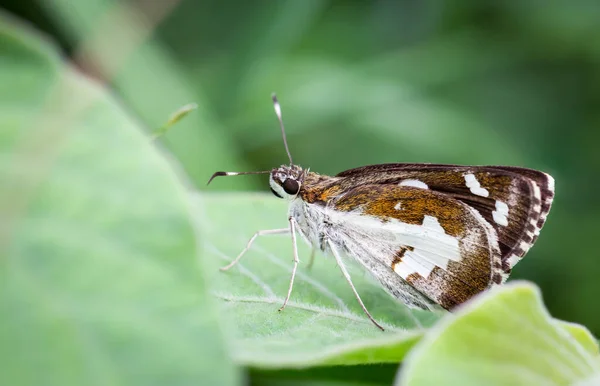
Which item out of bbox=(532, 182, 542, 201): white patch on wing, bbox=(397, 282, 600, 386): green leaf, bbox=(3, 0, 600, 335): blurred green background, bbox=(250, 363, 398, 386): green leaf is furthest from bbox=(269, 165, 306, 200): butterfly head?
bbox=(397, 282, 600, 386): green leaf

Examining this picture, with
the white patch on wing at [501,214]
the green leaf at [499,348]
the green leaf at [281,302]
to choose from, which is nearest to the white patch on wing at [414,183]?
the white patch on wing at [501,214]

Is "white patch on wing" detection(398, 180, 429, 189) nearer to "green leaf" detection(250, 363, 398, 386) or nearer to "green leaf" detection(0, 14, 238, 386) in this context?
"green leaf" detection(250, 363, 398, 386)

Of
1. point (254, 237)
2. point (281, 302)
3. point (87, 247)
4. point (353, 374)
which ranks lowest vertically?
point (353, 374)

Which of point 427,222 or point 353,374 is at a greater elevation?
point 353,374

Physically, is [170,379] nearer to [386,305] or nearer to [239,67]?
[386,305]

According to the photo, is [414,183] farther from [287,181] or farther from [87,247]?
[87,247]

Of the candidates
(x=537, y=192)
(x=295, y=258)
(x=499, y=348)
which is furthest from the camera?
(x=537, y=192)

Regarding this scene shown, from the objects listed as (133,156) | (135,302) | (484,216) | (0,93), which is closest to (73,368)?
(135,302)

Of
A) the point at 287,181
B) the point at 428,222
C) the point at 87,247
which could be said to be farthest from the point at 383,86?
the point at 87,247
